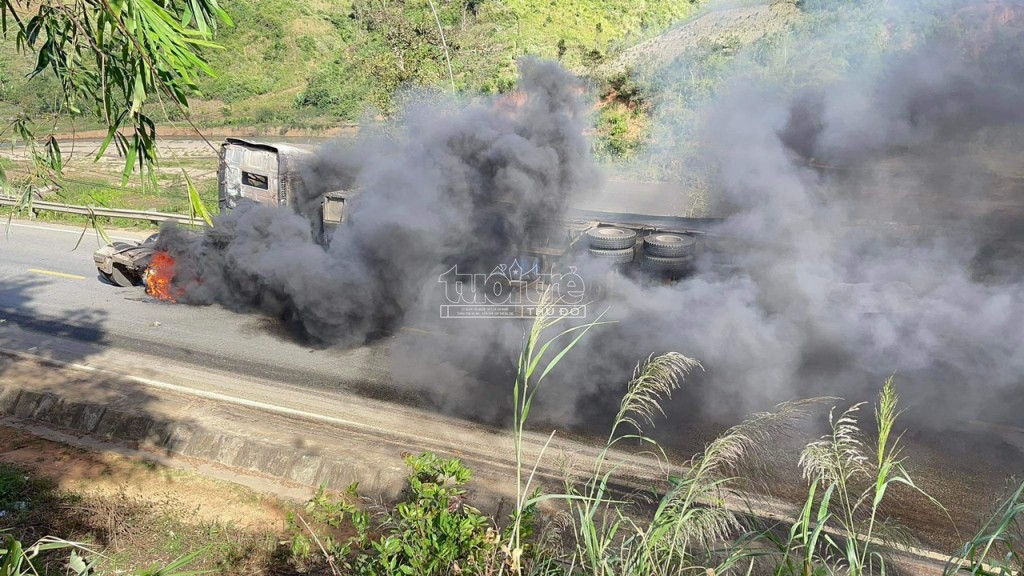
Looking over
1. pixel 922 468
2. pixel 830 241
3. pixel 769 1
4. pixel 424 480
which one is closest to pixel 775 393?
pixel 922 468

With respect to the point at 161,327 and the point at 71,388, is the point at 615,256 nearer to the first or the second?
the point at 161,327

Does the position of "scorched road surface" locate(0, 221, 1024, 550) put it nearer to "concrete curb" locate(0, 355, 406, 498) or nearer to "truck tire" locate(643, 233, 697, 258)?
Answer: "concrete curb" locate(0, 355, 406, 498)

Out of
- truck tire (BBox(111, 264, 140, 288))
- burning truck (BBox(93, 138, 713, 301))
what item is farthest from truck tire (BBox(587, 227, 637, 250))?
truck tire (BBox(111, 264, 140, 288))

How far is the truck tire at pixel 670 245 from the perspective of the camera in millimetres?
9219

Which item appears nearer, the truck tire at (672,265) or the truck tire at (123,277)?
the truck tire at (672,265)

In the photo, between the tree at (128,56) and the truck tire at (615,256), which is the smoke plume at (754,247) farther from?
the tree at (128,56)

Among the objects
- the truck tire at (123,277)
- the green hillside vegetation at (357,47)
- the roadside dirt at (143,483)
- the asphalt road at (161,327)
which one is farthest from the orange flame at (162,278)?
the green hillside vegetation at (357,47)

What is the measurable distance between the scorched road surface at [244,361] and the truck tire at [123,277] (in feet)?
0.45

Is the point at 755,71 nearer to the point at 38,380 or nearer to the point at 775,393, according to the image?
the point at 775,393

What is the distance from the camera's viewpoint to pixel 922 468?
6.52m

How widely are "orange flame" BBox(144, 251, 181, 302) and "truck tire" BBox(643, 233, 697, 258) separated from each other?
7.68 metres

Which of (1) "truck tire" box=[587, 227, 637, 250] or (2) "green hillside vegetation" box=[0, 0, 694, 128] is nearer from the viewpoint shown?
(1) "truck tire" box=[587, 227, 637, 250]

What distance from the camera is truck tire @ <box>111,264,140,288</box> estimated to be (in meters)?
11.5
